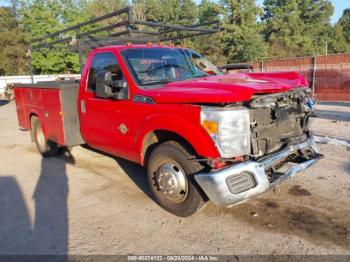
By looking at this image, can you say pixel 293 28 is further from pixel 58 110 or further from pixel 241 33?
pixel 58 110

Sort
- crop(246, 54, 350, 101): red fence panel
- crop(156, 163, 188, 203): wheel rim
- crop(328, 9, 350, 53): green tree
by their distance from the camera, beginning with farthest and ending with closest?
1. crop(328, 9, 350, 53): green tree
2. crop(246, 54, 350, 101): red fence panel
3. crop(156, 163, 188, 203): wheel rim

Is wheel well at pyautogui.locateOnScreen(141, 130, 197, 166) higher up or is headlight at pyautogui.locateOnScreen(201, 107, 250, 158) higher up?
headlight at pyautogui.locateOnScreen(201, 107, 250, 158)

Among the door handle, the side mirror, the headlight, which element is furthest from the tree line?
the headlight

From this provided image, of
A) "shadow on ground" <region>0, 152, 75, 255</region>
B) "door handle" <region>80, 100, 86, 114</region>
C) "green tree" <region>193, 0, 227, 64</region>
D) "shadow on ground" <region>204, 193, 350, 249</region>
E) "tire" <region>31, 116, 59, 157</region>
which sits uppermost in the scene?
"green tree" <region>193, 0, 227, 64</region>

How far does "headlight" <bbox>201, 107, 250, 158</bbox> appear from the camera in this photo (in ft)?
10.4

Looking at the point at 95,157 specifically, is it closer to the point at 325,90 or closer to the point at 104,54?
the point at 104,54

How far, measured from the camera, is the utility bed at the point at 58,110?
5488mm

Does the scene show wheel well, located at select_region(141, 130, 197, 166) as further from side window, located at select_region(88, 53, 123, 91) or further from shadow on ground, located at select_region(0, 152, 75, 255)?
shadow on ground, located at select_region(0, 152, 75, 255)

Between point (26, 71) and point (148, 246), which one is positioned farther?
point (26, 71)

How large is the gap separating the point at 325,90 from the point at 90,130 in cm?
1431

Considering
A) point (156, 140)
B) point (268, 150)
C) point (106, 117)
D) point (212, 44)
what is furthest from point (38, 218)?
point (212, 44)

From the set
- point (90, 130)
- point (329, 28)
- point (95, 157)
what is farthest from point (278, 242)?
point (329, 28)

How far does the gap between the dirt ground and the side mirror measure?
4.73ft

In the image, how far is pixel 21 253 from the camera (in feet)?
10.6
